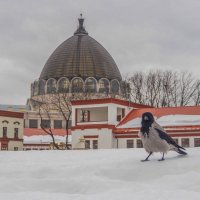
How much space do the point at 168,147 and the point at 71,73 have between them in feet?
304

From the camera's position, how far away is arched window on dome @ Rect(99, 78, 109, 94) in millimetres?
105425

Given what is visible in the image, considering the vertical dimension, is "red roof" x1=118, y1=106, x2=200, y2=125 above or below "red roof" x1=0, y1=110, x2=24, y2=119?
below

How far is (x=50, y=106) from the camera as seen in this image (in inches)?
3868

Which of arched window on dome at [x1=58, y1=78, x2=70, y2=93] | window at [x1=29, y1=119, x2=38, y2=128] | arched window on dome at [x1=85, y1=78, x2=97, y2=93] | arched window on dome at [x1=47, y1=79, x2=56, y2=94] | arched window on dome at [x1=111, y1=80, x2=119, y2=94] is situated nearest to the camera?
window at [x1=29, y1=119, x2=38, y2=128]

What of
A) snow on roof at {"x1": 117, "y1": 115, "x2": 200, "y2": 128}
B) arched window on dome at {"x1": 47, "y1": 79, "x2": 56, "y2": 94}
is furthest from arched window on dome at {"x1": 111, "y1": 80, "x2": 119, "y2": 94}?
snow on roof at {"x1": 117, "y1": 115, "x2": 200, "y2": 128}

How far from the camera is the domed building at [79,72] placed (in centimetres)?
10375

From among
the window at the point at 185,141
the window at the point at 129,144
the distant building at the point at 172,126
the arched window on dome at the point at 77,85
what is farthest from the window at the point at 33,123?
the window at the point at 185,141

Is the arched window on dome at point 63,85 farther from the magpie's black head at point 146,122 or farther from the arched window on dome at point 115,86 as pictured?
the magpie's black head at point 146,122

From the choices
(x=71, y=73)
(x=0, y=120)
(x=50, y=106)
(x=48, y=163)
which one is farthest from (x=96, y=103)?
(x=71, y=73)

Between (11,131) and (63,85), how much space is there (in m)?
41.9

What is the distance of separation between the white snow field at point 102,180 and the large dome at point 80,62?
91.7 meters

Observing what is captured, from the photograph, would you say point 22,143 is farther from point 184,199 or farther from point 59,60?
point 184,199

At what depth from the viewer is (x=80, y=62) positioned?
108188 mm

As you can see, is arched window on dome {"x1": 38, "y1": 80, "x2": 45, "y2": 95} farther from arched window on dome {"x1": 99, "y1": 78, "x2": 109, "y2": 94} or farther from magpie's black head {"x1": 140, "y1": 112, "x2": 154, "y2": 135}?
magpie's black head {"x1": 140, "y1": 112, "x2": 154, "y2": 135}
